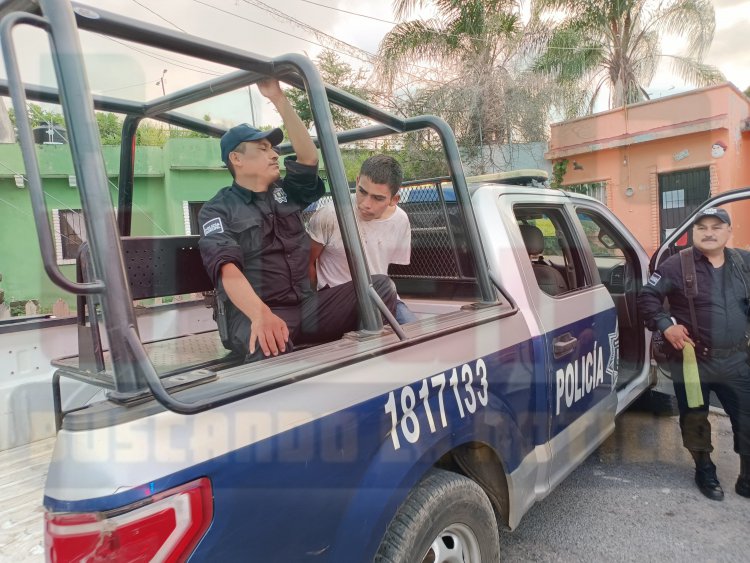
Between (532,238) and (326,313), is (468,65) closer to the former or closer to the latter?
(532,238)

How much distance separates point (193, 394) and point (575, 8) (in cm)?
1653

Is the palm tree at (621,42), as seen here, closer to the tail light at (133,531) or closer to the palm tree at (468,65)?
the palm tree at (468,65)

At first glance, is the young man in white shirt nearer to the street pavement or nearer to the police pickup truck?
the police pickup truck

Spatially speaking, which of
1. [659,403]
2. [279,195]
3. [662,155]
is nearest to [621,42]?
[662,155]

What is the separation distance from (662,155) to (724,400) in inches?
471

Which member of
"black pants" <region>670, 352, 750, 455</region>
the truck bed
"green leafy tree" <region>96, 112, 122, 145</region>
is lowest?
"black pants" <region>670, 352, 750, 455</region>

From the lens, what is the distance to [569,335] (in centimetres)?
259

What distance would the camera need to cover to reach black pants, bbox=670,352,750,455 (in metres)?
3.01

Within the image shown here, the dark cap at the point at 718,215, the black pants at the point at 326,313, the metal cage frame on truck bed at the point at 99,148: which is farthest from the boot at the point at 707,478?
the metal cage frame on truck bed at the point at 99,148

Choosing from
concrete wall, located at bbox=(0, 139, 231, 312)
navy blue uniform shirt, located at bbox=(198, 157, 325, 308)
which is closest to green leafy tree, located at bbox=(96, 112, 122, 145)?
concrete wall, located at bbox=(0, 139, 231, 312)

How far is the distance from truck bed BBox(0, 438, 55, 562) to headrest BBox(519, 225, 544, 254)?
2.70m

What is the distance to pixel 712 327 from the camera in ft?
9.86

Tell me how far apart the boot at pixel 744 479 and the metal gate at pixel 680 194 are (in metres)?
11.3

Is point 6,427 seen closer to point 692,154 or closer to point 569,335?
point 569,335
